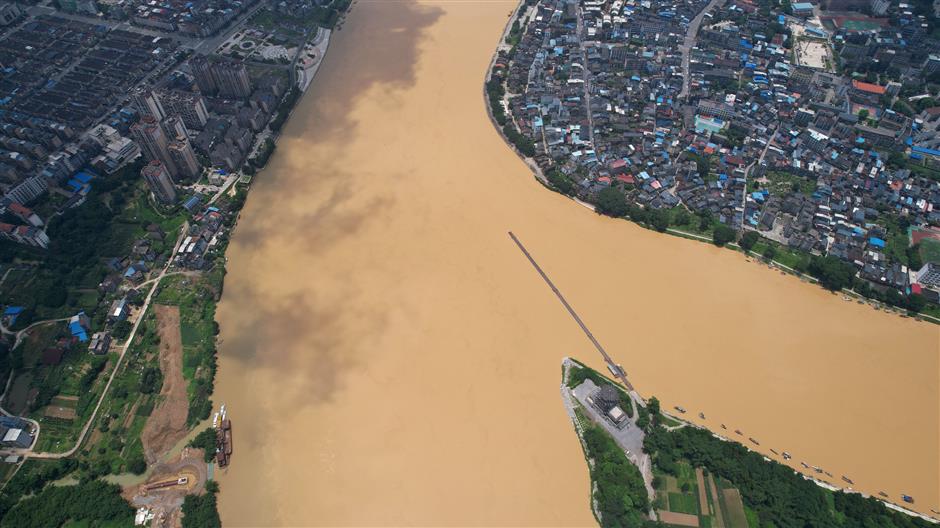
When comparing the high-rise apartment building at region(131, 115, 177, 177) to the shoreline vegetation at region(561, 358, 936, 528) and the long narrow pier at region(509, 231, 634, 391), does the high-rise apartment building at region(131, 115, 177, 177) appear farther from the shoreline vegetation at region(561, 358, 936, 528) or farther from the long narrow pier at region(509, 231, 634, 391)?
the shoreline vegetation at region(561, 358, 936, 528)

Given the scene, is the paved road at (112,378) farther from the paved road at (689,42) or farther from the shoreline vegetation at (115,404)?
the paved road at (689,42)

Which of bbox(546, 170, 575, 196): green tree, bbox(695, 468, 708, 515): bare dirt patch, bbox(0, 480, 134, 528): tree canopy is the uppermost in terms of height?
bbox(546, 170, 575, 196): green tree

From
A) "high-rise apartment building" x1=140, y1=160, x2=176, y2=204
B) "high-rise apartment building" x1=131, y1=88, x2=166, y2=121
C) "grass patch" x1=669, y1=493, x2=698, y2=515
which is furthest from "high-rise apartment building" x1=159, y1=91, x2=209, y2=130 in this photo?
"grass patch" x1=669, y1=493, x2=698, y2=515

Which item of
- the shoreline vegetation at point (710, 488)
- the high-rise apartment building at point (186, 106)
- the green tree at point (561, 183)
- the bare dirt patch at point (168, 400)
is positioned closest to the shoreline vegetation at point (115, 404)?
the bare dirt patch at point (168, 400)

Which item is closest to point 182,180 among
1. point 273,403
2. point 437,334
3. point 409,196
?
point 409,196

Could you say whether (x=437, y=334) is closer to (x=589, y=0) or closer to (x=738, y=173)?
(x=738, y=173)
